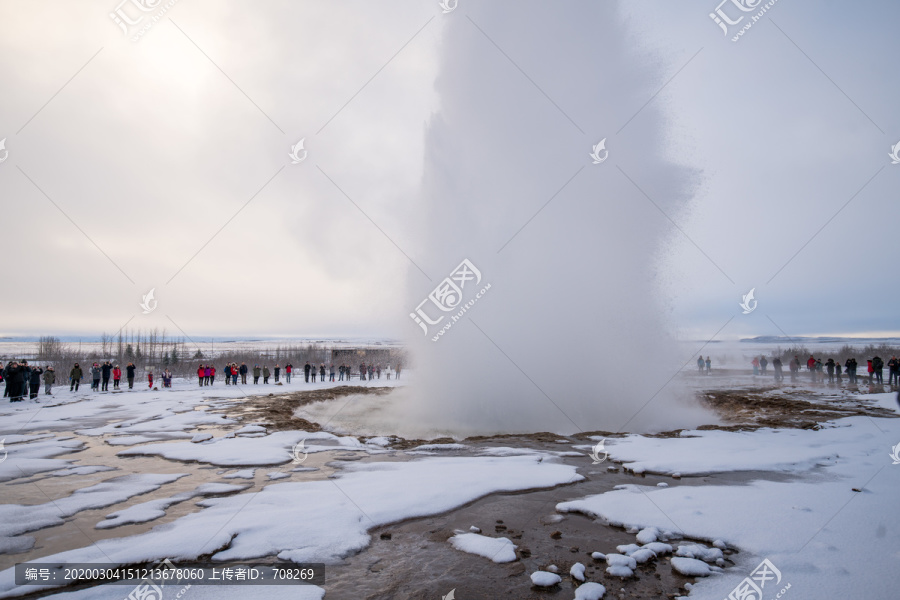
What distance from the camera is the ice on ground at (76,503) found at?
5.83 m

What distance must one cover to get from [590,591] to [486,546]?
146cm

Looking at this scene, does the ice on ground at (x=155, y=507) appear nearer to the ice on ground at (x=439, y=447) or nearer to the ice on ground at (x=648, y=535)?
A: the ice on ground at (x=439, y=447)

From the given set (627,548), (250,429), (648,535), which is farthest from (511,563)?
(250,429)

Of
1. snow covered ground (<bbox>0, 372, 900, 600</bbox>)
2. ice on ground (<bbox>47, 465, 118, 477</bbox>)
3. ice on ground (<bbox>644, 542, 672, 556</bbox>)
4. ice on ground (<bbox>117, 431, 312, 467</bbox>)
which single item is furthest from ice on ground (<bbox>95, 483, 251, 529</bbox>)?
ice on ground (<bbox>644, 542, 672, 556</bbox>)

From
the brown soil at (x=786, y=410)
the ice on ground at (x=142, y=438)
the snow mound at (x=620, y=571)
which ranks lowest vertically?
the brown soil at (x=786, y=410)

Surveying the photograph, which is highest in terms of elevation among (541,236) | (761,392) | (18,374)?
(541,236)

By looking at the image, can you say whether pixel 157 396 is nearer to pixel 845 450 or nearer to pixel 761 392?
pixel 845 450

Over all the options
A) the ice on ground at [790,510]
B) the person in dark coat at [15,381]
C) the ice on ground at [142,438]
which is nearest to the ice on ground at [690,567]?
the ice on ground at [790,510]

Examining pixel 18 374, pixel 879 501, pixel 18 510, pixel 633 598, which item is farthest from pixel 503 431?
pixel 18 374

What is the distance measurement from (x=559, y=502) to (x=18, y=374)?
2844cm

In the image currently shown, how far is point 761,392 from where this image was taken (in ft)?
83.1

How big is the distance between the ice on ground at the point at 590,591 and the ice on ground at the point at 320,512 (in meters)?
2.71

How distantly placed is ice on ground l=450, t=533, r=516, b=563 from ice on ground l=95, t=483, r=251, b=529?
450 centimetres

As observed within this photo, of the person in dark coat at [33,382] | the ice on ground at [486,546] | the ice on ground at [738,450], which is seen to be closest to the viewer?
the ice on ground at [486,546]
